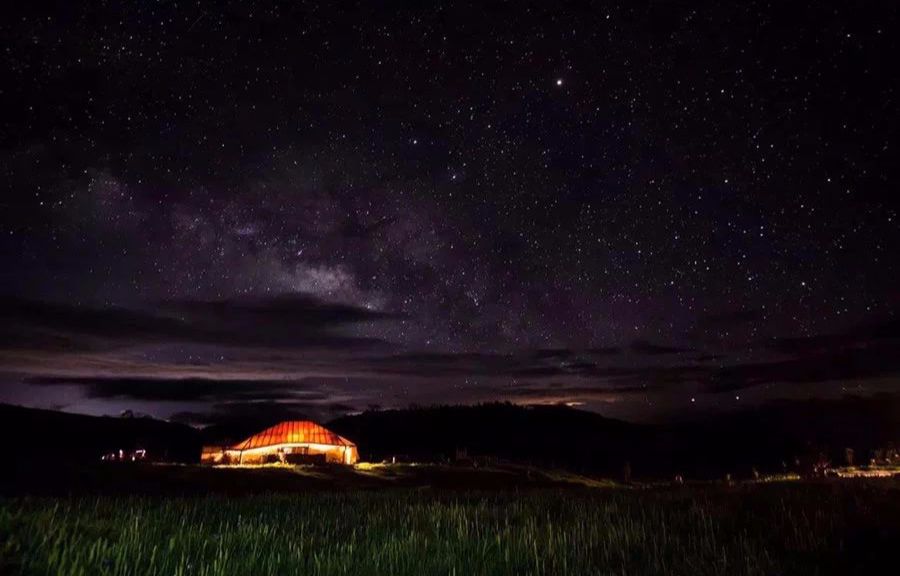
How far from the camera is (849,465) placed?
129ft

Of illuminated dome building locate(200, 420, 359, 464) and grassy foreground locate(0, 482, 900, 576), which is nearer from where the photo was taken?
grassy foreground locate(0, 482, 900, 576)

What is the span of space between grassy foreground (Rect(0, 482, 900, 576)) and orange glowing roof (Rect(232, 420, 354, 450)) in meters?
41.9

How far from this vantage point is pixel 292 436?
168ft

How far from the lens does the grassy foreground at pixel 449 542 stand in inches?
228

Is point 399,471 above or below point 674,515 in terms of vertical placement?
below

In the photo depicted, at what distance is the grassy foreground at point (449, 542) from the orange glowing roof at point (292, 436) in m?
41.9

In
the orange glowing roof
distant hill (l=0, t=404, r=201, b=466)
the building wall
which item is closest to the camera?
the building wall

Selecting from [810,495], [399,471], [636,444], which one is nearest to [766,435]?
[636,444]

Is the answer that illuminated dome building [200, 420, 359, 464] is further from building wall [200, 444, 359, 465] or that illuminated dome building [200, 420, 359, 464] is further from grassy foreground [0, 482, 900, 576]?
grassy foreground [0, 482, 900, 576]

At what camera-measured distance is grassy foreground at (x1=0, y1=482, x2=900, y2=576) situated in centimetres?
580

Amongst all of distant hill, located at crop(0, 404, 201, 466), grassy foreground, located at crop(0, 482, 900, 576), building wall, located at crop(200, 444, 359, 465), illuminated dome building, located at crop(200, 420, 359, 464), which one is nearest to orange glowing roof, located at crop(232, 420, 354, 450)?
illuminated dome building, located at crop(200, 420, 359, 464)

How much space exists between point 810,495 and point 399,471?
27.1 meters

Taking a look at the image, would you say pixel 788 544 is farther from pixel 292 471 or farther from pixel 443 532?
pixel 292 471

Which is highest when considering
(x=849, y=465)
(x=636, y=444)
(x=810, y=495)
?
(x=810, y=495)
